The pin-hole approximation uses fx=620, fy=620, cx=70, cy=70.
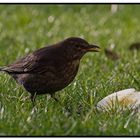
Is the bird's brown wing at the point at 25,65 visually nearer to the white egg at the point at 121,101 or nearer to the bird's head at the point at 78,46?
the bird's head at the point at 78,46

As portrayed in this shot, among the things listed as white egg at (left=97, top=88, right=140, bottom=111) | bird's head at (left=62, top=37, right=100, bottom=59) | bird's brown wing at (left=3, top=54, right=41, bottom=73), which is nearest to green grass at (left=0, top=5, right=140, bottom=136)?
white egg at (left=97, top=88, right=140, bottom=111)

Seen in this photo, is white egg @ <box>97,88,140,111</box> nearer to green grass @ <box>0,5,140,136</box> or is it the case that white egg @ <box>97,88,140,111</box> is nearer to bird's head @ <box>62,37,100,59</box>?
green grass @ <box>0,5,140,136</box>

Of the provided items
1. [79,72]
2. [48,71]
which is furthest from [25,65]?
[79,72]

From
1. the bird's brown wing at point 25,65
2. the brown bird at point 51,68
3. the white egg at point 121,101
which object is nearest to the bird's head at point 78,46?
the brown bird at point 51,68

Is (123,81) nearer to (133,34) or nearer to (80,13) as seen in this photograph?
(133,34)

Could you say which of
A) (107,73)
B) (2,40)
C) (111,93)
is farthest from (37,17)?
(111,93)
